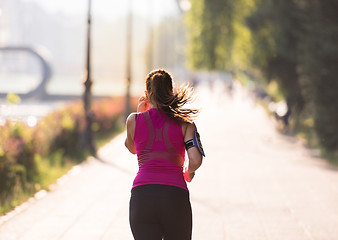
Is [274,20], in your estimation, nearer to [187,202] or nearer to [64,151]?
[64,151]

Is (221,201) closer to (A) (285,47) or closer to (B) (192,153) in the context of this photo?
(B) (192,153)

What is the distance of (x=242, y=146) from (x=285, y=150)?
4.34ft

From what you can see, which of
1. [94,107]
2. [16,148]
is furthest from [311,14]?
[94,107]

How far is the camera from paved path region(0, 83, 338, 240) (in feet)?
24.0

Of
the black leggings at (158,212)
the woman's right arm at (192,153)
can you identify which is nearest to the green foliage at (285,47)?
the woman's right arm at (192,153)

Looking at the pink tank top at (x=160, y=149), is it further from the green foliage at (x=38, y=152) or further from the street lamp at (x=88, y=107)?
the street lamp at (x=88, y=107)

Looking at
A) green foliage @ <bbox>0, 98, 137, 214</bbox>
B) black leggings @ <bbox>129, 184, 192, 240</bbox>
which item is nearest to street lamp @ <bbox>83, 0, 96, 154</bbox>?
green foliage @ <bbox>0, 98, 137, 214</bbox>

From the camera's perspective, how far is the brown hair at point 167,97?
3828mm

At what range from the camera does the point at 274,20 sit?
20.4m

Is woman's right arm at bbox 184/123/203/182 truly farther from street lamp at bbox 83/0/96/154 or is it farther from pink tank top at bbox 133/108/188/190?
street lamp at bbox 83/0/96/154

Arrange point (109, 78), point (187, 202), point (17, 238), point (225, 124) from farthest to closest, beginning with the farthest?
point (109, 78) < point (225, 124) < point (17, 238) < point (187, 202)

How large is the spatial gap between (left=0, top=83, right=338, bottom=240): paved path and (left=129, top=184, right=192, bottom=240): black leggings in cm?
328

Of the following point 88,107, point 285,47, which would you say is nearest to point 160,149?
point 88,107

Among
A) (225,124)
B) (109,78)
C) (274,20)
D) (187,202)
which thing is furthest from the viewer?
(109,78)
